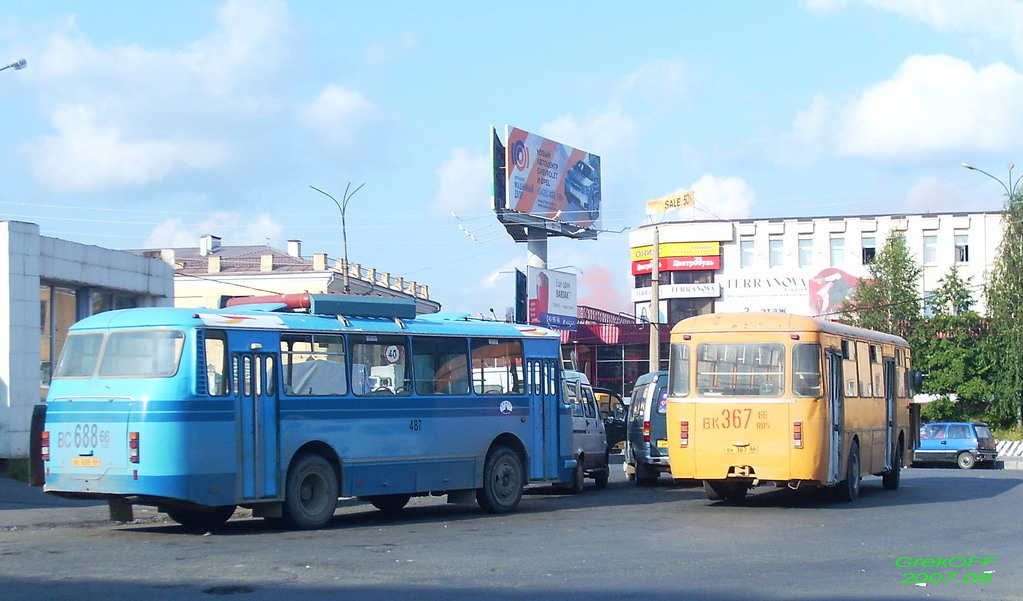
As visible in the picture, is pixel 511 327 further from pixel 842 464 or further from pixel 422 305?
pixel 422 305

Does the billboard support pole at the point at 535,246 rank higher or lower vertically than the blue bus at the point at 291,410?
higher

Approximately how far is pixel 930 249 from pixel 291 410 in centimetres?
6194

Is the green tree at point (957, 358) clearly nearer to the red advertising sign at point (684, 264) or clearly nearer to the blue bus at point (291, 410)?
the red advertising sign at point (684, 264)

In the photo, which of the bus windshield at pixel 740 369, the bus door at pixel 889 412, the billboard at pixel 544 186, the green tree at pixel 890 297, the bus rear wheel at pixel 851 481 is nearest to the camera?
the bus windshield at pixel 740 369

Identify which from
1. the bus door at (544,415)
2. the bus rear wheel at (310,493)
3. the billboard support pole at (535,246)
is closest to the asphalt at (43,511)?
the bus rear wheel at (310,493)

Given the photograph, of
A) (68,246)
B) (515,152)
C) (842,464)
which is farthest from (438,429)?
(515,152)

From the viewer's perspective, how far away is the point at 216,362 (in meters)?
13.7

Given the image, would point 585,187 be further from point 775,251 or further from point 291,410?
point 291,410

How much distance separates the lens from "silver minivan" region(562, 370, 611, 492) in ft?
72.7

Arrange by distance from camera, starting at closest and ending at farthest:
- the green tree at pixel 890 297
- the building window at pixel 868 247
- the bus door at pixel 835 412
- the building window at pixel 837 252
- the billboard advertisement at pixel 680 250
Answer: the bus door at pixel 835 412 < the green tree at pixel 890 297 < the building window at pixel 868 247 < the building window at pixel 837 252 < the billboard advertisement at pixel 680 250

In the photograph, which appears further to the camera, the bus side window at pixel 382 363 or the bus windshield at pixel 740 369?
the bus windshield at pixel 740 369

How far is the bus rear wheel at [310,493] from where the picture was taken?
47.6 feet

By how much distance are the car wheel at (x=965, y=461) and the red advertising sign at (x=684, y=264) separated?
3621 centimetres

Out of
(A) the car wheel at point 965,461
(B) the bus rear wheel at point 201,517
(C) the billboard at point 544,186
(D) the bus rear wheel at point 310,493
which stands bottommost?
(A) the car wheel at point 965,461
